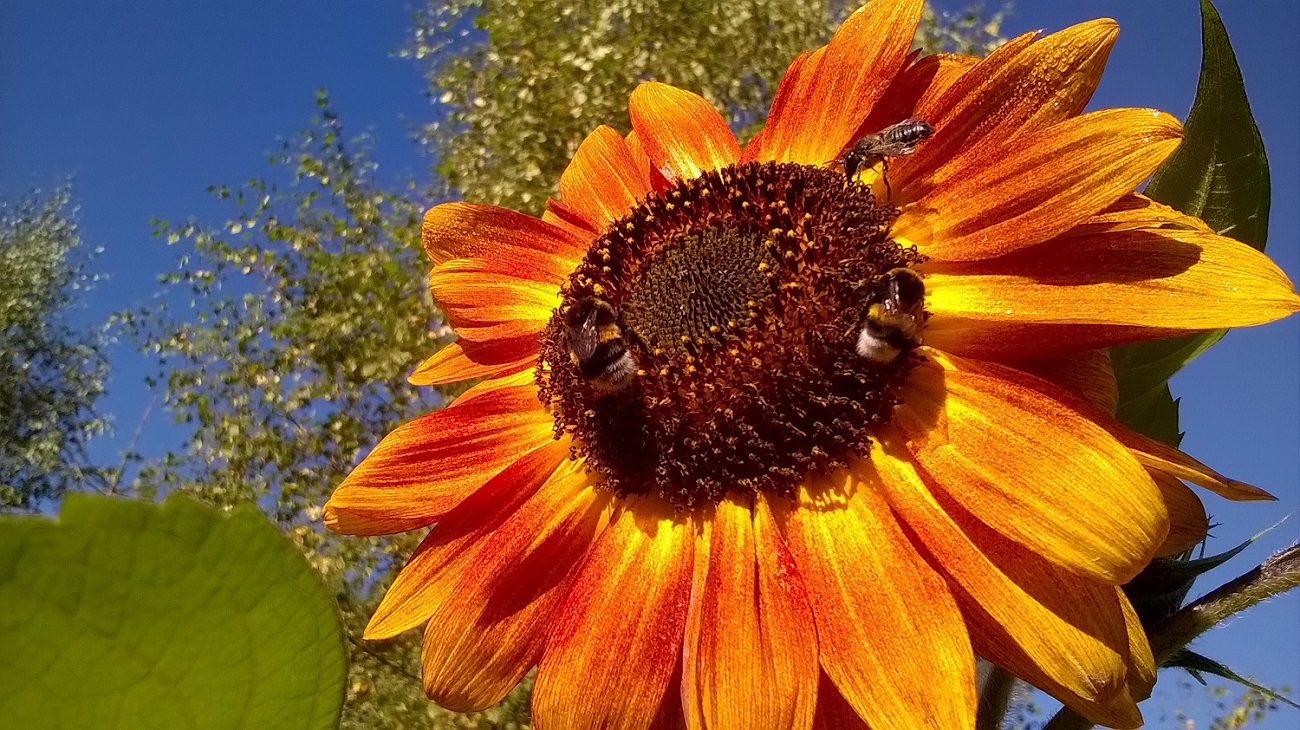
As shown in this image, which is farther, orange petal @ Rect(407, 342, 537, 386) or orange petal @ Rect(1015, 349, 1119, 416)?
orange petal @ Rect(407, 342, 537, 386)

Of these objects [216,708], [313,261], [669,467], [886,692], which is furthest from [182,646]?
[313,261]

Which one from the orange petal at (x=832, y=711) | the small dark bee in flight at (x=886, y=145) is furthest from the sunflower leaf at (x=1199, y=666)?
the small dark bee in flight at (x=886, y=145)

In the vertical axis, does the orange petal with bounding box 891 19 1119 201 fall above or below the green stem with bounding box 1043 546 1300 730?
above

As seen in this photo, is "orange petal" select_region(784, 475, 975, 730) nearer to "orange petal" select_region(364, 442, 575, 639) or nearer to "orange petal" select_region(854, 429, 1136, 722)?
"orange petal" select_region(854, 429, 1136, 722)

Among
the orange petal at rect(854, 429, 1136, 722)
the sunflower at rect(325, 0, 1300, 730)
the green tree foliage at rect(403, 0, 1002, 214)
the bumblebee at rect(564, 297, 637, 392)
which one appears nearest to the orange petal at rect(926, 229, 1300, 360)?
the sunflower at rect(325, 0, 1300, 730)

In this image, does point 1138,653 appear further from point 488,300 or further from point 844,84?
point 488,300

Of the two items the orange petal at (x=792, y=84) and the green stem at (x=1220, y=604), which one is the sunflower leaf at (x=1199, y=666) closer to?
the green stem at (x=1220, y=604)

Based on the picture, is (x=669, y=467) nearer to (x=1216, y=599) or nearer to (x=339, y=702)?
(x=1216, y=599)
